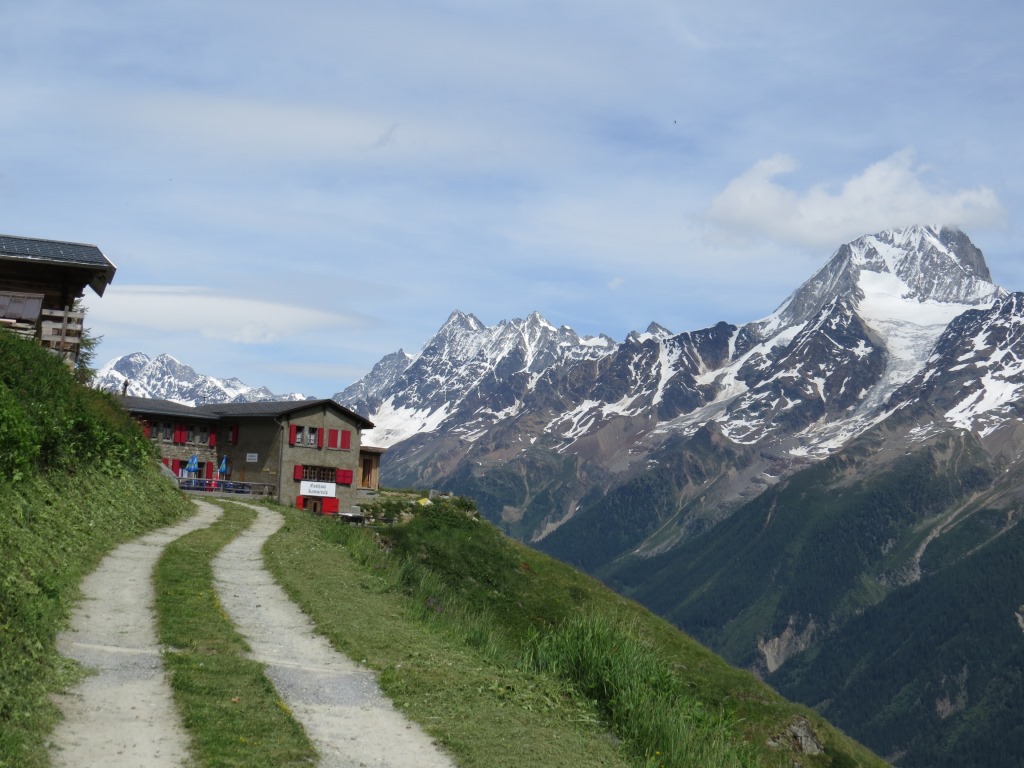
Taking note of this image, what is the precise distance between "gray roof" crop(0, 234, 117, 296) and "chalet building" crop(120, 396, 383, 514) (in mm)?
26925

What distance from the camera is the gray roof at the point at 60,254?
45.9 metres

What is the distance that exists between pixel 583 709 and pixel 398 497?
200 ft

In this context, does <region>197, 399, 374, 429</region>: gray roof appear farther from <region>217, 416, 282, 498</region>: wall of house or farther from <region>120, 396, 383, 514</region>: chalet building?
<region>217, 416, 282, 498</region>: wall of house

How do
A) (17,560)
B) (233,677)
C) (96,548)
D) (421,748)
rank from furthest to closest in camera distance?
(96,548) → (17,560) → (233,677) → (421,748)

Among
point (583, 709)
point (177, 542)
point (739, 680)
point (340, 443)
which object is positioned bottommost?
point (739, 680)

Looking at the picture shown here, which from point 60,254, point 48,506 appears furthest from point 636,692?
point 60,254

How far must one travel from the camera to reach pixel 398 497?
3214 inches

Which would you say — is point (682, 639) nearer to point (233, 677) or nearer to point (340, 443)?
point (340, 443)

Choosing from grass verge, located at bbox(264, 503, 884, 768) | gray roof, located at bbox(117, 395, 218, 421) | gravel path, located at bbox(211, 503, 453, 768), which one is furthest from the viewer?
gray roof, located at bbox(117, 395, 218, 421)

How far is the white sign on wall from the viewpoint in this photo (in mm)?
76188

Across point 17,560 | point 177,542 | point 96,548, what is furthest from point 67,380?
point 17,560

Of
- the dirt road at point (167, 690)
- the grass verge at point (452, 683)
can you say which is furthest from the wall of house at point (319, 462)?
the dirt road at point (167, 690)

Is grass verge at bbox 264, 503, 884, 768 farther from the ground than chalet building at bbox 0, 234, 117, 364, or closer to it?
closer to it

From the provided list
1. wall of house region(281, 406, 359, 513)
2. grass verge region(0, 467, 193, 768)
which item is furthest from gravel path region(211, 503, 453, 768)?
wall of house region(281, 406, 359, 513)
